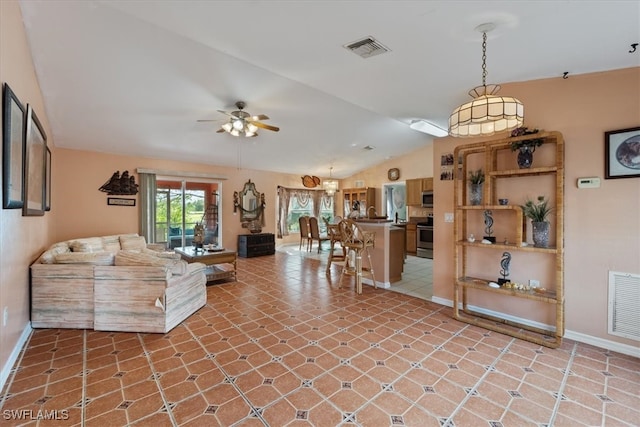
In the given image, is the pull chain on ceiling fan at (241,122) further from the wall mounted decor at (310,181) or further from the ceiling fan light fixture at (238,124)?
the wall mounted decor at (310,181)

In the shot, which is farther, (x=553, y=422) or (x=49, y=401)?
(x=49, y=401)

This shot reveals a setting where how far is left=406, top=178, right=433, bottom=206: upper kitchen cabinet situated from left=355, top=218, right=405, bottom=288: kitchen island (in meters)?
3.04

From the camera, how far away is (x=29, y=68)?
9.34 feet

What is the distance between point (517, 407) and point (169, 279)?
10.6 feet

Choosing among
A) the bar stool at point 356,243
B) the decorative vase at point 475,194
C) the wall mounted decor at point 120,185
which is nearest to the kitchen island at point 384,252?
the bar stool at point 356,243

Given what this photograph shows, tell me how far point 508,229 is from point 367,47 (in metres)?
2.58

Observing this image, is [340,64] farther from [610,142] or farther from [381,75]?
[610,142]

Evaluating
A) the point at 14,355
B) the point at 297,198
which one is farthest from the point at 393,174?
the point at 14,355

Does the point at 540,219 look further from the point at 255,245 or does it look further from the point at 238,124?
the point at 255,245

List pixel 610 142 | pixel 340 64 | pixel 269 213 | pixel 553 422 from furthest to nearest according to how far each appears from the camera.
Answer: pixel 269 213 < pixel 340 64 < pixel 610 142 < pixel 553 422

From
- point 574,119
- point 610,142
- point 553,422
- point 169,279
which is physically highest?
point 574,119

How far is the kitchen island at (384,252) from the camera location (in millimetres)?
4590

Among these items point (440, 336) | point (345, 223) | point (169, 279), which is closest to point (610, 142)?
point (440, 336)

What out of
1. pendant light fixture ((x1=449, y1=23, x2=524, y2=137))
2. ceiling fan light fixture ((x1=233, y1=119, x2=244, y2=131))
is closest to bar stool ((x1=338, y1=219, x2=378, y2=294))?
ceiling fan light fixture ((x1=233, y1=119, x2=244, y2=131))
